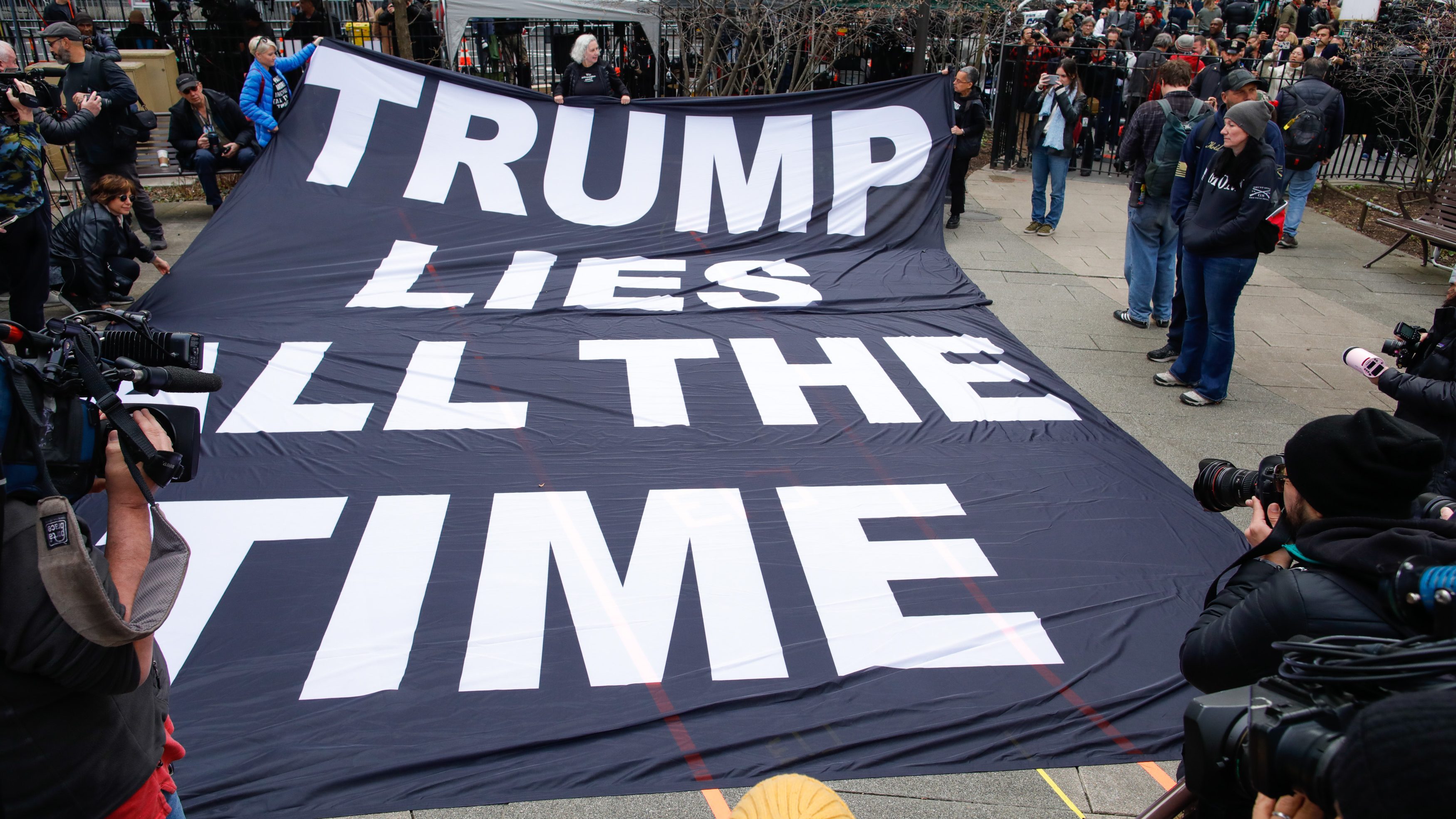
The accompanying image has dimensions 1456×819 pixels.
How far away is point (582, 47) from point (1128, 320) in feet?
17.5

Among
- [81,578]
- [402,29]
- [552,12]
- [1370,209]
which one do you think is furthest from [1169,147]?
[402,29]

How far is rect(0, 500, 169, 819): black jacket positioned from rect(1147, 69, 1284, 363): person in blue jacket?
5.76m

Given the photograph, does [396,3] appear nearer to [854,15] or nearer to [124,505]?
[854,15]

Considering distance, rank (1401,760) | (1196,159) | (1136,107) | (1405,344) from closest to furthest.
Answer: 1. (1401,760)
2. (1405,344)
3. (1196,159)
4. (1136,107)

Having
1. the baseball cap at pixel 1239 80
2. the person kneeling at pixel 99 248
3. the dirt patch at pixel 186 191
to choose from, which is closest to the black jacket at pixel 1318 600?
the baseball cap at pixel 1239 80

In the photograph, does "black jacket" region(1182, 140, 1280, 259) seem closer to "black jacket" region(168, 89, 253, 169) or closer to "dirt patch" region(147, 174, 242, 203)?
"black jacket" region(168, 89, 253, 169)

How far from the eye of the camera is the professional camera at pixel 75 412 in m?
1.63

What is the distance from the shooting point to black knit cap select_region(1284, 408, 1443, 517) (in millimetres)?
1879

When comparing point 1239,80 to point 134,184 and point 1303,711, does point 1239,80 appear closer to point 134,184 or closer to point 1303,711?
point 1303,711

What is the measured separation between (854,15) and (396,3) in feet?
18.8

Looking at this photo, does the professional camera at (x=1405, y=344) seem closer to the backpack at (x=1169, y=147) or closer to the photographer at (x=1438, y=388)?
the photographer at (x=1438, y=388)

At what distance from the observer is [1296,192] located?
8898 mm

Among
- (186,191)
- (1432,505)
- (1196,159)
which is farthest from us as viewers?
(186,191)

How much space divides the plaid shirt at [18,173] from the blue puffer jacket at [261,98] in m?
2.46
